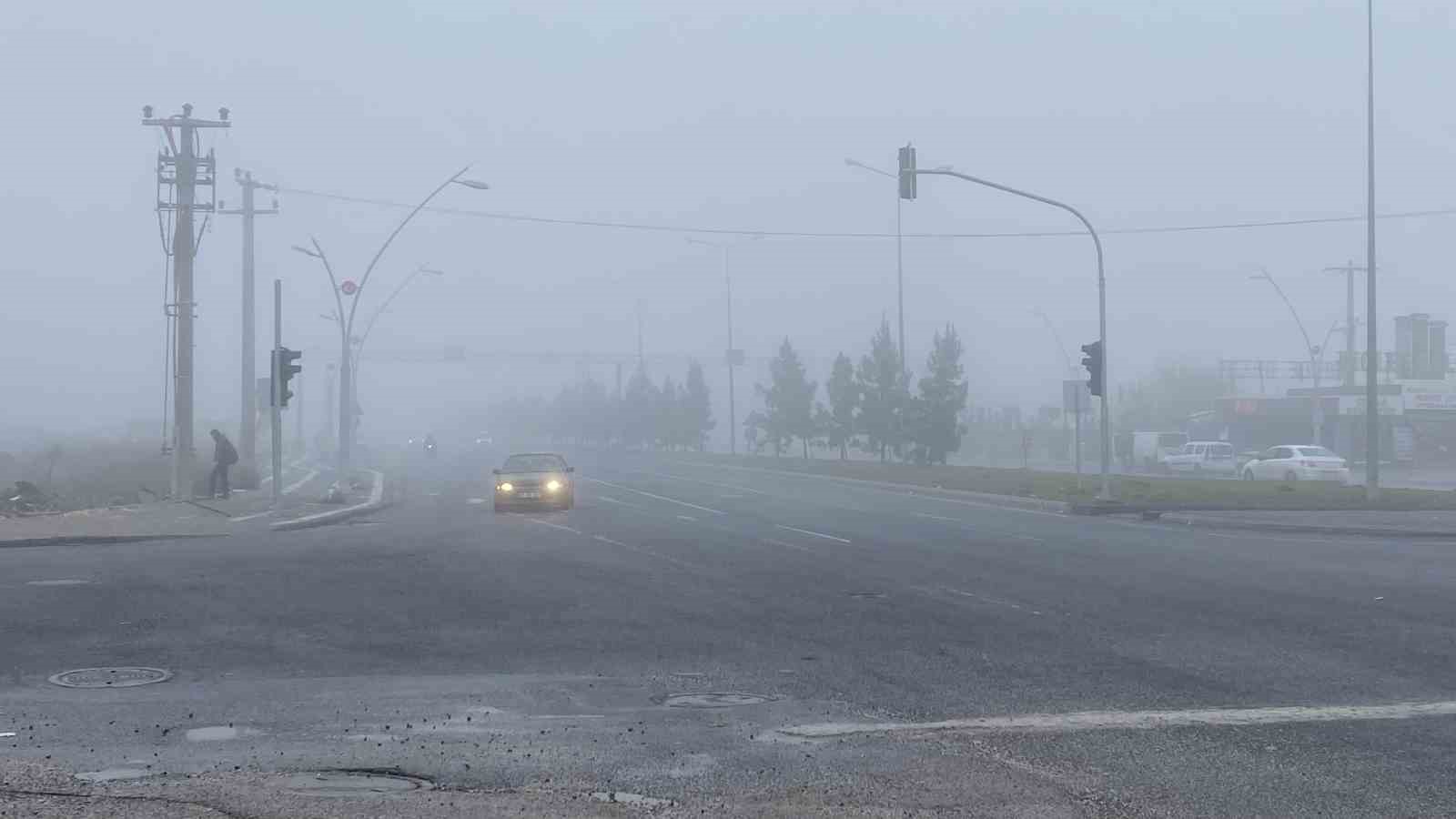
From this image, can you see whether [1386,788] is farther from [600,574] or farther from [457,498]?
[457,498]

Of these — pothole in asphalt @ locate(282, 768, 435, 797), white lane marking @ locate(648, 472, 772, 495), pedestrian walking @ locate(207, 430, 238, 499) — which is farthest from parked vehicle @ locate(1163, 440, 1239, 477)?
pothole in asphalt @ locate(282, 768, 435, 797)

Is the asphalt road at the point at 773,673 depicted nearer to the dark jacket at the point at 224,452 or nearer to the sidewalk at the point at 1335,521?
the sidewalk at the point at 1335,521

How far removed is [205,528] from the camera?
2650 cm

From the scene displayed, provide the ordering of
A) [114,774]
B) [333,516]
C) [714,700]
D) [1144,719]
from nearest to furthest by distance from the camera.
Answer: [114,774], [1144,719], [714,700], [333,516]

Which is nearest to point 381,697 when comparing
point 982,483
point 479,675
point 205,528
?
point 479,675

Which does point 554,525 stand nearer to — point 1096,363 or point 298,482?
point 1096,363

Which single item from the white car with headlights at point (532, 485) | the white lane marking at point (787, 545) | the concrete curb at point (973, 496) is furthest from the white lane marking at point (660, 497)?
the white lane marking at point (787, 545)

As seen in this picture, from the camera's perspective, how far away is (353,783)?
7.48 meters

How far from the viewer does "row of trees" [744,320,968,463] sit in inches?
2339

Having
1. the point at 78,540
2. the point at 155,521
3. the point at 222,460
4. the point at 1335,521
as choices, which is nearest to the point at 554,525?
the point at 155,521

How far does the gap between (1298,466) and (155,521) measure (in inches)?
1455

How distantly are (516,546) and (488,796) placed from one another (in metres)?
15.9

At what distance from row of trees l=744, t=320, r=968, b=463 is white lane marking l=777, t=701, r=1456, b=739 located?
4935 cm

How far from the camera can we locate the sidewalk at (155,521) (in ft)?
77.2
